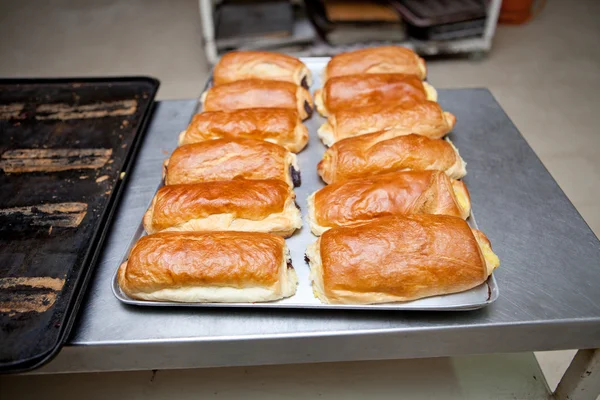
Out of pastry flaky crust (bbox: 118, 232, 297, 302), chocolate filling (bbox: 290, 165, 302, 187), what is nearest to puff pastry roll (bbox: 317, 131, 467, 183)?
chocolate filling (bbox: 290, 165, 302, 187)

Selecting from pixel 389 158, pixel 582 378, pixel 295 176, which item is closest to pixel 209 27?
pixel 295 176

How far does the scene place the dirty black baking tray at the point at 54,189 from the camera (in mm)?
1529

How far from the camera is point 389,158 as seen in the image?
198 centimetres

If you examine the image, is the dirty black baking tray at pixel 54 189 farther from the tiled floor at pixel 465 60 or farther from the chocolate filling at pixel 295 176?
the tiled floor at pixel 465 60

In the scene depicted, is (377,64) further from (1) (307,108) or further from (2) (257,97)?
(2) (257,97)

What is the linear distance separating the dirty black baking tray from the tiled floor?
6.86ft

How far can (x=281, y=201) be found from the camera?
5.95 ft

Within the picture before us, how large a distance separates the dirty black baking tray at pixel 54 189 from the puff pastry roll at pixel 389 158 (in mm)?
988

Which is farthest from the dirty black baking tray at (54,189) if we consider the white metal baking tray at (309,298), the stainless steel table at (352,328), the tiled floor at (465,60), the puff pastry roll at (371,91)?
the tiled floor at (465,60)

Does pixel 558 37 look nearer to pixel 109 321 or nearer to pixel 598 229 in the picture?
pixel 598 229

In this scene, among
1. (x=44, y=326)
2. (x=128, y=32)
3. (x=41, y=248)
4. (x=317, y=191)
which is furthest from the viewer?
(x=128, y=32)

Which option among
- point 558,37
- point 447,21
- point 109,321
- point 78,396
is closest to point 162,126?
point 109,321

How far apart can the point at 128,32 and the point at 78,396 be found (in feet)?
16.4

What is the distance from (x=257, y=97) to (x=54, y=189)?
→ 3.55ft
